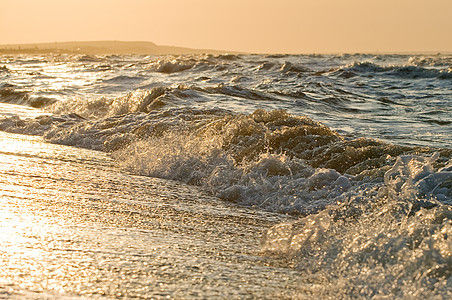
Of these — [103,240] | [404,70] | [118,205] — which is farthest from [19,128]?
[404,70]

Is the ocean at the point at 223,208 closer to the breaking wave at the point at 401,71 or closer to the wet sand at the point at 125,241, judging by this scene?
the wet sand at the point at 125,241

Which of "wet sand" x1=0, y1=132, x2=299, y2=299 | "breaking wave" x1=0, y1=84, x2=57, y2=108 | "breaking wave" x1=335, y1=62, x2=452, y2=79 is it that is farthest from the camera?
"breaking wave" x1=335, y1=62, x2=452, y2=79

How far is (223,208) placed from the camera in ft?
15.8

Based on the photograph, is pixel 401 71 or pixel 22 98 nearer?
pixel 22 98

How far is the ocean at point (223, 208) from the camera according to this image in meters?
2.69

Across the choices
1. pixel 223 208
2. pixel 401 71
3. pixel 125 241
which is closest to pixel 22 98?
pixel 223 208

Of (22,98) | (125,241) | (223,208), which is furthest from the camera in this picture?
(22,98)

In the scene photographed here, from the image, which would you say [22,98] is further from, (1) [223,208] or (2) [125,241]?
(2) [125,241]

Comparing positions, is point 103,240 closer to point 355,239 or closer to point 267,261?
point 267,261

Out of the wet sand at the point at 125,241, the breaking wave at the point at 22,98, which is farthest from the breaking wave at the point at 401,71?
the wet sand at the point at 125,241

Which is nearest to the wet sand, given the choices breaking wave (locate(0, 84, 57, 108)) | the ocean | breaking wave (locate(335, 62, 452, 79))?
the ocean

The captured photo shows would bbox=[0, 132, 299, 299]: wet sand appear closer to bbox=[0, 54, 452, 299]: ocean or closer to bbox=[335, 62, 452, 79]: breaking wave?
bbox=[0, 54, 452, 299]: ocean

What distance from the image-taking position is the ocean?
2.69 m

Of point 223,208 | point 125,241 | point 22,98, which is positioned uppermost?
point 125,241
